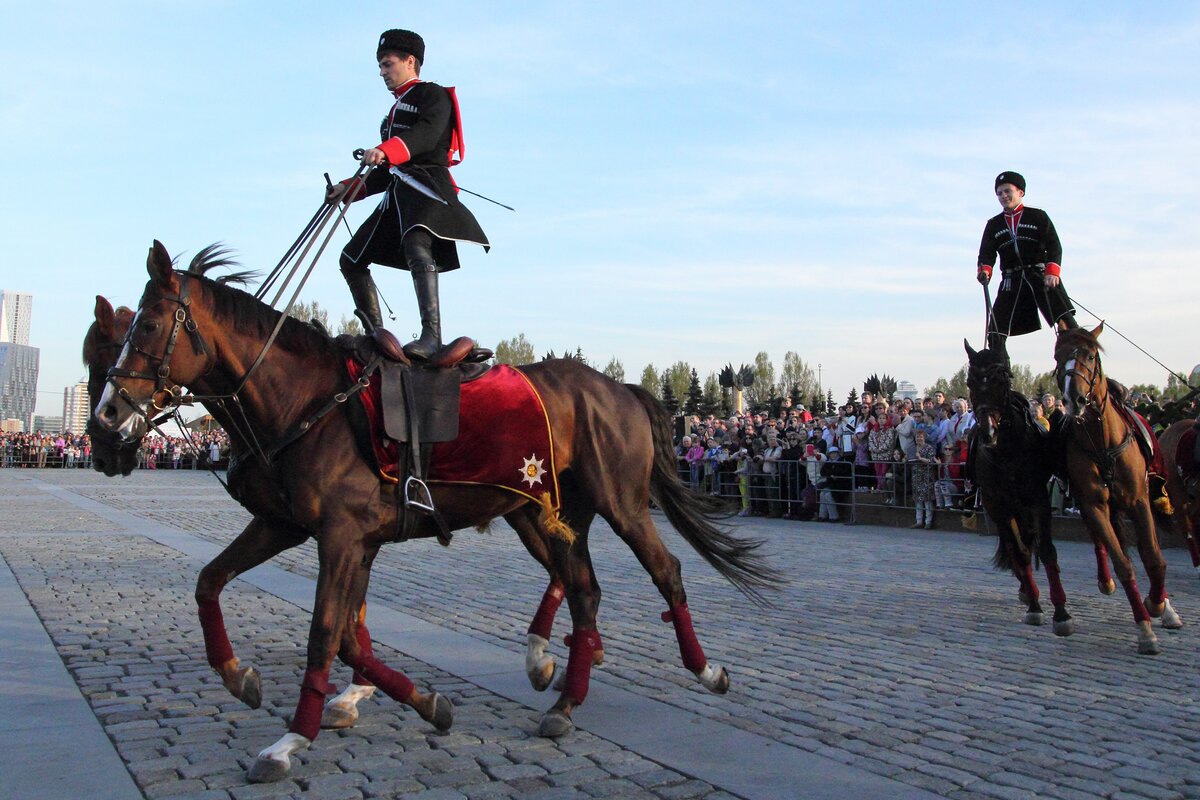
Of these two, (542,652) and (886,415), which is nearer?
(542,652)

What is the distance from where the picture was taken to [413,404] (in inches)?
209

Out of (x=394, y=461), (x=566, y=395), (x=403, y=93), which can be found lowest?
(x=394, y=461)

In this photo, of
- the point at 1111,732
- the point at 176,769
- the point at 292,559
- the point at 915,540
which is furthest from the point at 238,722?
the point at 915,540

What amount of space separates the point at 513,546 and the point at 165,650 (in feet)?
28.0

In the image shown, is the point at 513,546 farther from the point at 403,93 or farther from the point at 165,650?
the point at 403,93

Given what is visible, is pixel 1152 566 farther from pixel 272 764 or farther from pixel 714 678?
pixel 272 764

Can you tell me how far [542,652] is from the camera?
6082 mm

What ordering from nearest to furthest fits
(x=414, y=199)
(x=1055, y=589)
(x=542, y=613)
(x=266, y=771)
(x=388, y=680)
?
(x=266, y=771)
(x=388, y=680)
(x=414, y=199)
(x=542, y=613)
(x=1055, y=589)

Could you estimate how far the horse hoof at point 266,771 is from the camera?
4383 mm

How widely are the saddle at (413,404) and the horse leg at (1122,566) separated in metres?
5.01

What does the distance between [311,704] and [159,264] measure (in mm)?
2058

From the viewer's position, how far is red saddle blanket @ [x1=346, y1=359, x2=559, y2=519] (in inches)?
213

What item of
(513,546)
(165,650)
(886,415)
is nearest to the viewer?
(165,650)

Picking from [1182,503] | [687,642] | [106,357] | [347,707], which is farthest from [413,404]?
[1182,503]
